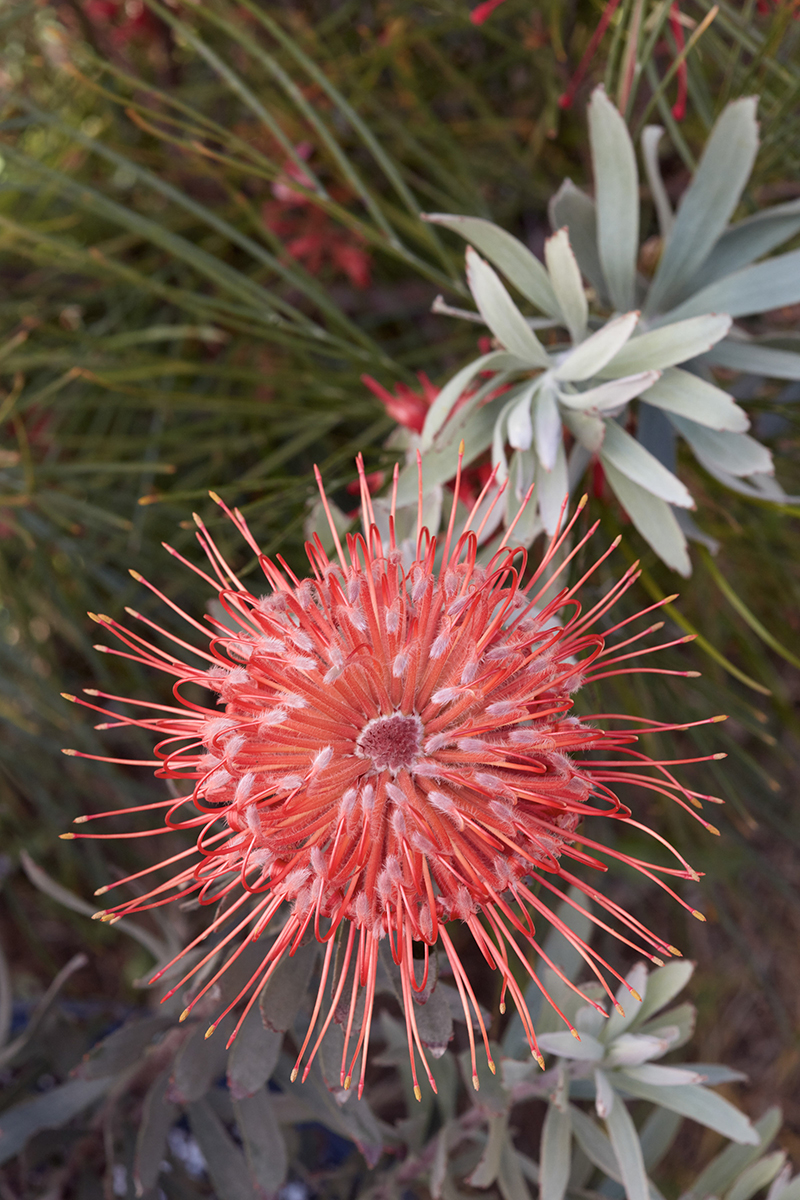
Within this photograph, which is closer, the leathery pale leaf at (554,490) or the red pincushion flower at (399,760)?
the red pincushion flower at (399,760)

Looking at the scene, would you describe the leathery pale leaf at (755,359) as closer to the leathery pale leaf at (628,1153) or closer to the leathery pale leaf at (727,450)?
the leathery pale leaf at (727,450)

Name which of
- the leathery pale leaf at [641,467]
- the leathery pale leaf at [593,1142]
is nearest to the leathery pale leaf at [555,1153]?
the leathery pale leaf at [593,1142]

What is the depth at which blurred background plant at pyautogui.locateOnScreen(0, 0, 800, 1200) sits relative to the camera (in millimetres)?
908

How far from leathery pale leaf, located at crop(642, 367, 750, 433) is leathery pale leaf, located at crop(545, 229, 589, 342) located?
0.07m

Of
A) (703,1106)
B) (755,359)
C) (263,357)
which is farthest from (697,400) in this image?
(263,357)

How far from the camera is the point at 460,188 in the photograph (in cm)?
97

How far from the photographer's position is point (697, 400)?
0.57 meters

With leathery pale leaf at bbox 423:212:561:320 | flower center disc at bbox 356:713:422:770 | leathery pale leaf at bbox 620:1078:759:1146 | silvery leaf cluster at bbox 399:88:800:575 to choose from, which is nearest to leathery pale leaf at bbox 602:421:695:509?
silvery leaf cluster at bbox 399:88:800:575

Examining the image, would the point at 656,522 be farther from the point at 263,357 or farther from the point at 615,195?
the point at 263,357

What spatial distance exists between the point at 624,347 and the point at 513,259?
104 millimetres

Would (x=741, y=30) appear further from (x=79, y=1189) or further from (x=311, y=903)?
(x=79, y=1189)

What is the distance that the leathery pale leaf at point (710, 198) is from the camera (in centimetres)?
60

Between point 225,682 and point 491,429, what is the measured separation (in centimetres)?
27

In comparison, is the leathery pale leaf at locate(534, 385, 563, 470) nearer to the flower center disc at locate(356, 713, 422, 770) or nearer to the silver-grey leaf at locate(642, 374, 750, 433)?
the silver-grey leaf at locate(642, 374, 750, 433)
